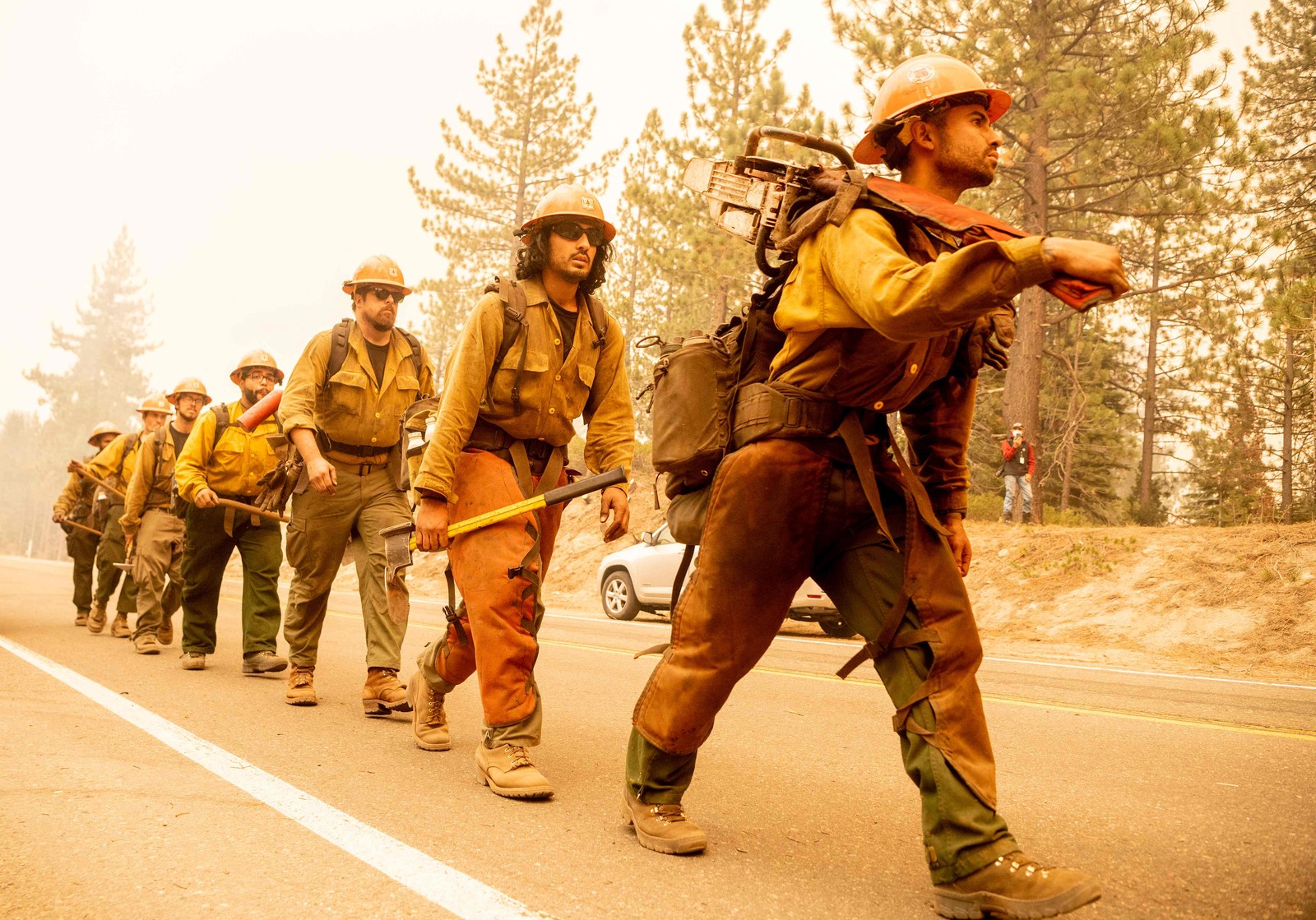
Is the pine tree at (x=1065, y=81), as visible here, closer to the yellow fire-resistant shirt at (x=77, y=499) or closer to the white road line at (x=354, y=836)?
the yellow fire-resistant shirt at (x=77, y=499)

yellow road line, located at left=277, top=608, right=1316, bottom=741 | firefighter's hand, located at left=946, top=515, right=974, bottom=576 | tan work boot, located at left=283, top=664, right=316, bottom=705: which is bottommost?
yellow road line, located at left=277, top=608, right=1316, bottom=741

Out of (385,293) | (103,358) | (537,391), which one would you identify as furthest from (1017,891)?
(103,358)

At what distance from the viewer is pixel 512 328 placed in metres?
4.71

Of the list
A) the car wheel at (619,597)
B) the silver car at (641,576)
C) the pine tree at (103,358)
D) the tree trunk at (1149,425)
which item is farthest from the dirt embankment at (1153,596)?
the pine tree at (103,358)

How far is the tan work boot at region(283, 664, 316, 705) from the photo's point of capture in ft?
21.2

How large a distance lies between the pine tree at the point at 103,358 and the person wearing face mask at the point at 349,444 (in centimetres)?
8370

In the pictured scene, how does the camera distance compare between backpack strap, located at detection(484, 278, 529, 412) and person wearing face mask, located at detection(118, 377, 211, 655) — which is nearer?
backpack strap, located at detection(484, 278, 529, 412)

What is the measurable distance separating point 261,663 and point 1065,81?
14.6 meters

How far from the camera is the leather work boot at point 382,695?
618cm

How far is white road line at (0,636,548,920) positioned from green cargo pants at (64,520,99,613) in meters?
7.16

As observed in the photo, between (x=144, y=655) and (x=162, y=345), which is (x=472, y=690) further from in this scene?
(x=162, y=345)

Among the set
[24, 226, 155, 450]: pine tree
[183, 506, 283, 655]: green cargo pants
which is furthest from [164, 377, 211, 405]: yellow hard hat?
[24, 226, 155, 450]: pine tree

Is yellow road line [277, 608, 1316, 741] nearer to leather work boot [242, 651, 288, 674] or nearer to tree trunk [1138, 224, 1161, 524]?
leather work boot [242, 651, 288, 674]

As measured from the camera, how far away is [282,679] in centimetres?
779
